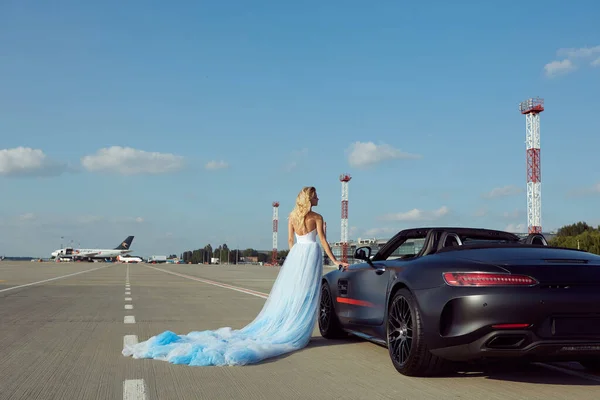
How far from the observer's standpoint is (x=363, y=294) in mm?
A: 6980

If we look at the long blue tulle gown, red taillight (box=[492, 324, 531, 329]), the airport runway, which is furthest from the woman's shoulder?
red taillight (box=[492, 324, 531, 329])

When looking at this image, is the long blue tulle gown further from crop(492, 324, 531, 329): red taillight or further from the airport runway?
crop(492, 324, 531, 329): red taillight

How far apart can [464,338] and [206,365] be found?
8.06 feet

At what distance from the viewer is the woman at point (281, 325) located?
247 inches

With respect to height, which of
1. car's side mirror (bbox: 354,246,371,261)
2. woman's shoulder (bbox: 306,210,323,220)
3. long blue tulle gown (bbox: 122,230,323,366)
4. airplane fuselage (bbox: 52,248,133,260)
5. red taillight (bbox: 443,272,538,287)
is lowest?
airplane fuselage (bbox: 52,248,133,260)

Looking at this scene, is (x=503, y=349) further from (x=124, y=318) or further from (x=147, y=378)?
(x=124, y=318)

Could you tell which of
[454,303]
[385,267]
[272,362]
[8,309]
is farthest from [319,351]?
[8,309]

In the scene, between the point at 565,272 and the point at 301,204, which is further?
the point at 301,204

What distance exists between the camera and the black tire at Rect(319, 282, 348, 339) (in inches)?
315

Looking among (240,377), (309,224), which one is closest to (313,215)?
(309,224)

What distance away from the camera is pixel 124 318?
1045cm

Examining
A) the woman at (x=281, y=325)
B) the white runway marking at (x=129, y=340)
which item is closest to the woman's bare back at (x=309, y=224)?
the woman at (x=281, y=325)

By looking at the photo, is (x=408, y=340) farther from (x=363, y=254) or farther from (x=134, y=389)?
(x=134, y=389)

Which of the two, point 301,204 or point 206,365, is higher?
point 301,204
